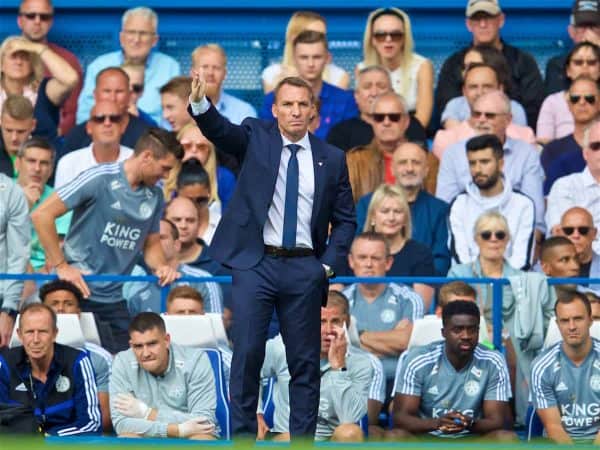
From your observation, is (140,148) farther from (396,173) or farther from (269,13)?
(269,13)

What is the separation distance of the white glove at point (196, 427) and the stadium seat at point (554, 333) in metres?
2.18

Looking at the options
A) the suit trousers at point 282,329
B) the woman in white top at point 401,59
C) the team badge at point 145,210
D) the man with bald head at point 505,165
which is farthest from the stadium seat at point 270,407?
the woman in white top at point 401,59

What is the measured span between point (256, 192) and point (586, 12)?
21.4 feet

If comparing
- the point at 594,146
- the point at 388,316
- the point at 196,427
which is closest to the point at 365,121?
the point at 594,146

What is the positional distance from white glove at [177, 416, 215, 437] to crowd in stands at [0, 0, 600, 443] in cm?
1

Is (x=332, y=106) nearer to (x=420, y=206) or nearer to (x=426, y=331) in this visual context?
(x=420, y=206)

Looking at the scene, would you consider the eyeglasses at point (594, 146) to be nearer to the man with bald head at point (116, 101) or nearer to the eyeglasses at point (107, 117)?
the man with bald head at point (116, 101)

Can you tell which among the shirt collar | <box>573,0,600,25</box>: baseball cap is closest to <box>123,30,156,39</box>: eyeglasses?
<box>573,0,600,25</box>: baseball cap

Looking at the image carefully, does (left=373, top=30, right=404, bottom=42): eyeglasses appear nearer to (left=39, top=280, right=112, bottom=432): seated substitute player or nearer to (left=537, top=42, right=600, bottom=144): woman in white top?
(left=537, top=42, right=600, bottom=144): woman in white top

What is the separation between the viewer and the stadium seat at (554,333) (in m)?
10.6

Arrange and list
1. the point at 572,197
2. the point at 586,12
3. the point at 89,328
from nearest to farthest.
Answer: the point at 89,328 → the point at 572,197 → the point at 586,12

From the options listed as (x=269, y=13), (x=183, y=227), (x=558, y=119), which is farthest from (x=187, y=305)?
(x=269, y=13)

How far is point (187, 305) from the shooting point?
10680 mm

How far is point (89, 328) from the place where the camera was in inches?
423
